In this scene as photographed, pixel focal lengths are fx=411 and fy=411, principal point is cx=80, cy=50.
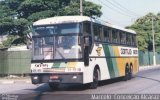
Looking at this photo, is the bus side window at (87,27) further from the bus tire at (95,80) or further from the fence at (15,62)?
the fence at (15,62)

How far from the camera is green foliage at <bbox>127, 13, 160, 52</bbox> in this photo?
69.5m

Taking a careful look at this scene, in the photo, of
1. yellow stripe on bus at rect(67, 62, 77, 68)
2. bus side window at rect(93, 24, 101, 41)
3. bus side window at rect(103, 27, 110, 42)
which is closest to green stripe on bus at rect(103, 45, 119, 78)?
bus side window at rect(103, 27, 110, 42)

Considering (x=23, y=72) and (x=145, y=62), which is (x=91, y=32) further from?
(x=145, y=62)

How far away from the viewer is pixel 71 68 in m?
18.0

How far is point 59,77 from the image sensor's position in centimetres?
1819

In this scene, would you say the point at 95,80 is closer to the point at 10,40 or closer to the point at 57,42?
the point at 57,42

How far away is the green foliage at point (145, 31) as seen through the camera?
69519mm

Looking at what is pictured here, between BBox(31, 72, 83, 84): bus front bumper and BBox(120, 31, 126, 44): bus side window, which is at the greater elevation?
BBox(120, 31, 126, 44): bus side window

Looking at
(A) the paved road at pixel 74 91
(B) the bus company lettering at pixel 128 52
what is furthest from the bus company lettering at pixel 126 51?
(A) the paved road at pixel 74 91

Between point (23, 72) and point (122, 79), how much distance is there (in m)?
8.33

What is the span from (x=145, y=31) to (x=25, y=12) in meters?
37.1

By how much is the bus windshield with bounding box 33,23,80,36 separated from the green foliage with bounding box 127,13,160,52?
50.2 meters

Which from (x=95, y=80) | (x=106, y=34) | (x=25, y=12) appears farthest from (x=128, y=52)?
(x=25, y=12)

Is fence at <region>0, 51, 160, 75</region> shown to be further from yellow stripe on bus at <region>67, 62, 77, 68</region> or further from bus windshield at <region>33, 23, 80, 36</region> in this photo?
yellow stripe on bus at <region>67, 62, 77, 68</region>
